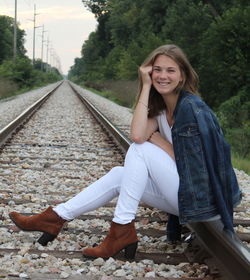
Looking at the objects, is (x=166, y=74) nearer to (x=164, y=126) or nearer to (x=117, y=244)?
(x=164, y=126)

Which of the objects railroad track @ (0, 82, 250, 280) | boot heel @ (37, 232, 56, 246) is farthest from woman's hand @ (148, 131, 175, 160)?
boot heel @ (37, 232, 56, 246)

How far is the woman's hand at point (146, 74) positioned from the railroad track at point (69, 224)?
3.47ft

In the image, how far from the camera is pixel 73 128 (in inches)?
450

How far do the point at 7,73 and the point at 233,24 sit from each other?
21893 millimetres

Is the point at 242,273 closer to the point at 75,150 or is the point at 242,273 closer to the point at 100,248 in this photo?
the point at 100,248

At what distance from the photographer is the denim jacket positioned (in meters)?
2.78

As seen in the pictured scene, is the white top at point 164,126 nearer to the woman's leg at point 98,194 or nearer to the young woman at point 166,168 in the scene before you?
the young woman at point 166,168

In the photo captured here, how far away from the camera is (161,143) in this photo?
10.2ft

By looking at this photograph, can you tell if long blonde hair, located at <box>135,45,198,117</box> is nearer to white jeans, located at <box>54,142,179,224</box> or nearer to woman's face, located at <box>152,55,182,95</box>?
woman's face, located at <box>152,55,182,95</box>

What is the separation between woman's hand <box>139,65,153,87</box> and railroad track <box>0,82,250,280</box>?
1056mm

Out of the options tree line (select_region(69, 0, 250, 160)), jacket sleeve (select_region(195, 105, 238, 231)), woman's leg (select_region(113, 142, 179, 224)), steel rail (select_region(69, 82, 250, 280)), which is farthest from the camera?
tree line (select_region(69, 0, 250, 160))

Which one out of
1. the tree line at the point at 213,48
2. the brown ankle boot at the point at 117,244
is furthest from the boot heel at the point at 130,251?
the tree line at the point at 213,48

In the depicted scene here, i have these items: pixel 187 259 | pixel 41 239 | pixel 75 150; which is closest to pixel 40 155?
pixel 75 150

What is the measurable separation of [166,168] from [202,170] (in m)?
0.26
